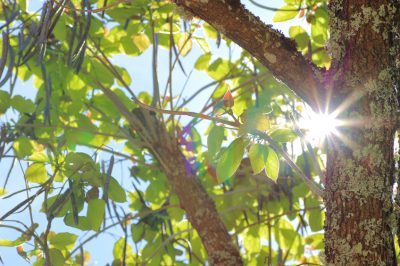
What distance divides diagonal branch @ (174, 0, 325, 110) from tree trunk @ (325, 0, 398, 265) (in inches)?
1.0

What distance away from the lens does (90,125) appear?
1.85m

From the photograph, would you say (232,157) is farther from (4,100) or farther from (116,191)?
(4,100)

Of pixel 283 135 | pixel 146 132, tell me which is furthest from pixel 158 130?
pixel 283 135

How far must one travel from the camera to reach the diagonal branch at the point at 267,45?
2.72 ft

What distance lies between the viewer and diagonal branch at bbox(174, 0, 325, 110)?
32.6 inches

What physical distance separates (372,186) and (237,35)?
262mm

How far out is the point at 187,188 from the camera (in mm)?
1595

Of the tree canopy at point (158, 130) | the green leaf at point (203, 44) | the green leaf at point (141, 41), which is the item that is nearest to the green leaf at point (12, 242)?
the tree canopy at point (158, 130)

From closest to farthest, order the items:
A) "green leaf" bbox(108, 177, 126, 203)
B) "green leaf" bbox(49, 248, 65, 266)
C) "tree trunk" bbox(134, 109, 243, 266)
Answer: "green leaf" bbox(49, 248, 65, 266) < "green leaf" bbox(108, 177, 126, 203) < "tree trunk" bbox(134, 109, 243, 266)

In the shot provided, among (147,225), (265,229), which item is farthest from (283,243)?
(147,225)

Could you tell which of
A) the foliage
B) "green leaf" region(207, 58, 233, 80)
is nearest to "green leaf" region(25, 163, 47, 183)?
the foliage

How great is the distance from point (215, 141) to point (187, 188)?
2.42 feet

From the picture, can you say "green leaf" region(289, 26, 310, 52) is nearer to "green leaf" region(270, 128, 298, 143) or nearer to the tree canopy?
the tree canopy

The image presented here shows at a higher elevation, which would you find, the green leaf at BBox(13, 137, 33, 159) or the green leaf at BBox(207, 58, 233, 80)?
the green leaf at BBox(207, 58, 233, 80)
